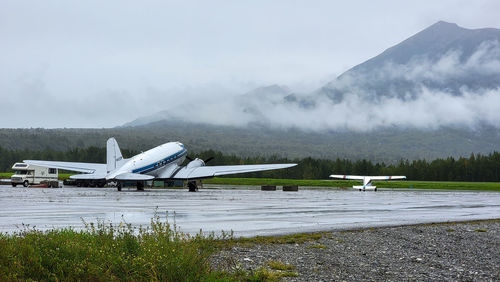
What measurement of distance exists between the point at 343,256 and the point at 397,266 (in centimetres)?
153

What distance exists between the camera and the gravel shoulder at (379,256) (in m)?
11.7

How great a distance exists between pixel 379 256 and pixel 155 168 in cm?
5445

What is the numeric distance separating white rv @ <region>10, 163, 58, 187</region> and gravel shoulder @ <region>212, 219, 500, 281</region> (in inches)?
2546

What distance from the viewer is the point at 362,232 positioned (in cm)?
1916

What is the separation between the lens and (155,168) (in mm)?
66625

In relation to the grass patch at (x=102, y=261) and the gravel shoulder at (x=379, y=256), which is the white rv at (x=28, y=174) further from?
the grass patch at (x=102, y=261)

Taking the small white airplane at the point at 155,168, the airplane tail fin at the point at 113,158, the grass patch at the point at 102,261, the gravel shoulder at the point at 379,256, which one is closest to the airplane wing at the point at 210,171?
the small white airplane at the point at 155,168

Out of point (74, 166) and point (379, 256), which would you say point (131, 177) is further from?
point (379, 256)

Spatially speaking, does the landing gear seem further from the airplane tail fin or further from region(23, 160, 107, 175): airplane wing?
region(23, 160, 107, 175): airplane wing

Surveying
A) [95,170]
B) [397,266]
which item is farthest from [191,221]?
[95,170]

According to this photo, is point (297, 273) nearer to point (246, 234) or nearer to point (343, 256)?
point (343, 256)

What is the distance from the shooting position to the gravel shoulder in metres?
11.7

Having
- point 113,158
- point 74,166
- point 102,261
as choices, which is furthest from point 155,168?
point 102,261

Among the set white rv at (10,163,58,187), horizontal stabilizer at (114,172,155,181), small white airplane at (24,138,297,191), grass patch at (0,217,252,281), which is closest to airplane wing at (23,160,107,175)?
small white airplane at (24,138,297,191)
